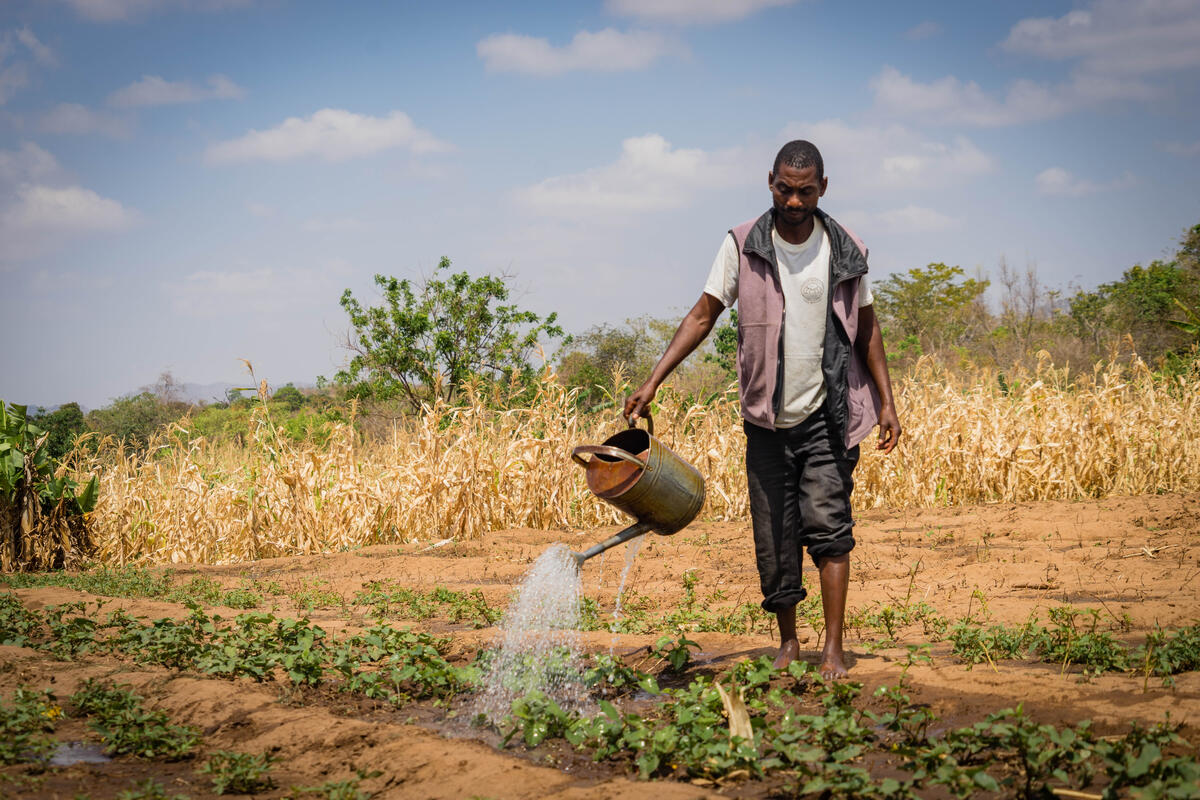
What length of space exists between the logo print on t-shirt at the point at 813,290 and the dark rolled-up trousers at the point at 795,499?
44cm

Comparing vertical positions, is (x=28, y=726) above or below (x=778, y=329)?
below

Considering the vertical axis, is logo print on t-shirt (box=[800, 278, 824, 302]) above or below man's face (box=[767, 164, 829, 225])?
below

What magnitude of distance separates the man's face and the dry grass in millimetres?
5354

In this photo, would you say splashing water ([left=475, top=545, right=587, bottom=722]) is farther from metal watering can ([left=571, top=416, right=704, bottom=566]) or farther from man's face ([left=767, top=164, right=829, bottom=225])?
man's face ([left=767, top=164, right=829, bottom=225])

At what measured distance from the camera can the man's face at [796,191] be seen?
11.3ft

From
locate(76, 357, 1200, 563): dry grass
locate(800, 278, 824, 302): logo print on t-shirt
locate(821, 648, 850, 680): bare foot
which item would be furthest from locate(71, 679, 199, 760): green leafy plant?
locate(76, 357, 1200, 563): dry grass

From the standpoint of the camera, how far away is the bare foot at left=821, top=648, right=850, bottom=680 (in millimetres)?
3525

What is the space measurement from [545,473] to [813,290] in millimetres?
5554

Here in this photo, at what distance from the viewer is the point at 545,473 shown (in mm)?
8828

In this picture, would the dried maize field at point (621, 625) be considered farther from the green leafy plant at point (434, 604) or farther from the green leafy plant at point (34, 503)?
the green leafy plant at point (34, 503)

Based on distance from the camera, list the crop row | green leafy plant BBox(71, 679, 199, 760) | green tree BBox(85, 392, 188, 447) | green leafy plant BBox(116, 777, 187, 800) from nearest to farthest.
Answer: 1. the crop row
2. green leafy plant BBox(116, 777, 187, 800)
3. green leafy plant BBox(71, 679, 199, 760)
4. green tree BBox(85, 392, 188, 447)

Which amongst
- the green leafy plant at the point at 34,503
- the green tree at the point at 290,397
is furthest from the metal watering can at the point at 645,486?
the green tree at the point at 290,397

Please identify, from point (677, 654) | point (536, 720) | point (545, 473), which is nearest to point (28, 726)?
point (536, 720)

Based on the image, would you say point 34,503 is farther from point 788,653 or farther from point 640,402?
point 788,653
